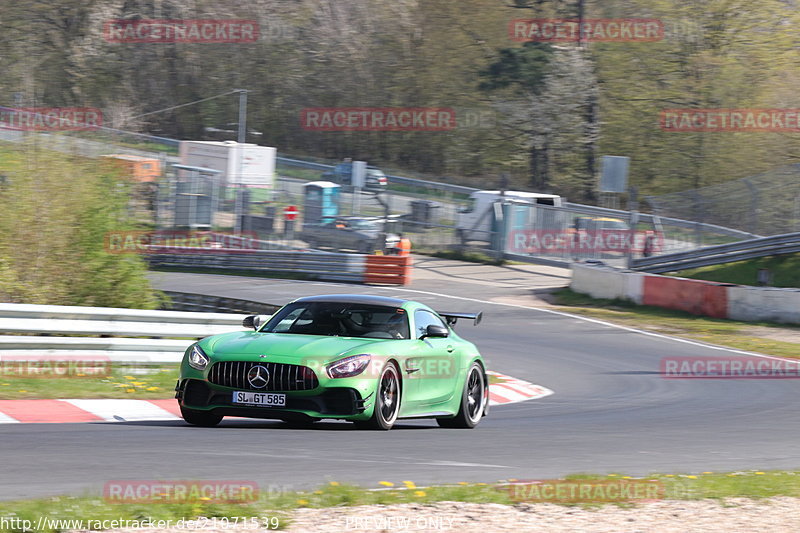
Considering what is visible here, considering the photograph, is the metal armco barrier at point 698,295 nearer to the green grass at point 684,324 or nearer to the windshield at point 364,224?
the green grass at point 684,324

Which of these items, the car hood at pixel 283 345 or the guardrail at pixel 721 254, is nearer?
the car hood at pixel 283 345

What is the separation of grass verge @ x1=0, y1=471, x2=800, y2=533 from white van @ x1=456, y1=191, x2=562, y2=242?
93.5 feet

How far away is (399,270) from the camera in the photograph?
102 feet

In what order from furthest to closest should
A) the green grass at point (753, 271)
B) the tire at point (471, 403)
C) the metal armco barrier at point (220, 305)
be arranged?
1. the green grass at point (753, 271)
2. the metal armco barrier at point (220, 305)
3. the tire at point (471, 403)

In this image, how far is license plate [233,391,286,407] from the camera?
349 inches

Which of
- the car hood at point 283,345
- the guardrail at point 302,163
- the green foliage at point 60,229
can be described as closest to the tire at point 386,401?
the car hood at point 283,345

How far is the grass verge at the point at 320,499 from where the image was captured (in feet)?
17.6

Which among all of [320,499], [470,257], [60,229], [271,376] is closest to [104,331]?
[60,229]

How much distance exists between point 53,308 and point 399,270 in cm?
1914

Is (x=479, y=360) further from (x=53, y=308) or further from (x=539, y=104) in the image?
(x=539, y=104)

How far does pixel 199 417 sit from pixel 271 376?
88 cm

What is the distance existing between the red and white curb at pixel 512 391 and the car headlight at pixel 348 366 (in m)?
5.25

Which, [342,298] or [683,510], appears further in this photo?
[342,298]

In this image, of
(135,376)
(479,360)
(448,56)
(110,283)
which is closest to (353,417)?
(479,360)
